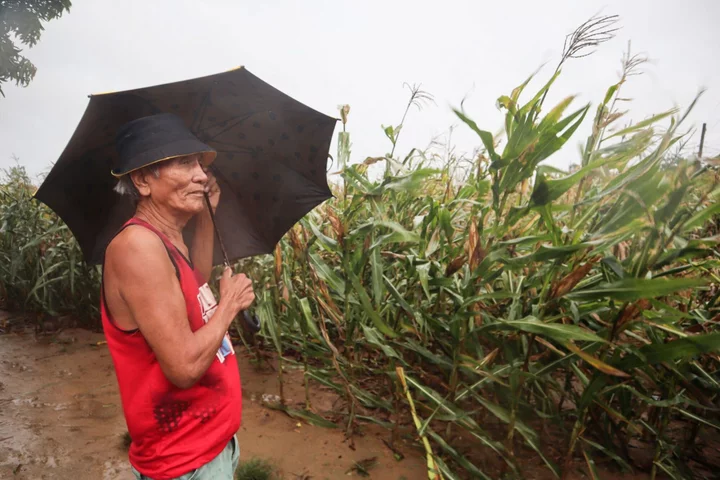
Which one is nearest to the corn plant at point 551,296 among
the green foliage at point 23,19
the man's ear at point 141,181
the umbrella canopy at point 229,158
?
the umbrella canopy at point 229,158

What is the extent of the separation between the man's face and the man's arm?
0.17 metres

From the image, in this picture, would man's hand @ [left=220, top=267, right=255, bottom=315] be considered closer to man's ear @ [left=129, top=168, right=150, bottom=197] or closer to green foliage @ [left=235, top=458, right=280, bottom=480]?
man's ear @ [left=129, top=168, right=150, bottom=197]

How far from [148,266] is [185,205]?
0.82ft

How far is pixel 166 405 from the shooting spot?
1.10 meters

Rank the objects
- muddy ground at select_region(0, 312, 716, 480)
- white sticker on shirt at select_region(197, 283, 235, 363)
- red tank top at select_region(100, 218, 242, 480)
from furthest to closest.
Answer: muddy ground at select_region(0, 312, 716, 480) < white sticker on shirt at select_region(197, 283, 235, 363) < red tank top at select_region(100, 218, 242, 480)

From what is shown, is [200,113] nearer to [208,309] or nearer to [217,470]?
[208,309]

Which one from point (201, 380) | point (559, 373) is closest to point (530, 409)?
point (559, 373)

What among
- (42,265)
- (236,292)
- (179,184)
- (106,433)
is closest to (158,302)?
(236,292)

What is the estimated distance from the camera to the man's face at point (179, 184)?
1142 mm

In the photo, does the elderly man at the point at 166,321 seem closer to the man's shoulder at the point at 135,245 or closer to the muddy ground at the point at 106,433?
the man's shoulder at the point at 135,245

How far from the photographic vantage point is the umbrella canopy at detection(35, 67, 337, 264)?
1.26 metres

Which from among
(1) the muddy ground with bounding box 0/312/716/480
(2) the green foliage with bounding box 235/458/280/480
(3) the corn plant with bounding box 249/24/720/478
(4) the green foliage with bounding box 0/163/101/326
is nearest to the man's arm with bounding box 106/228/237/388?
(3) the corn plant with bounding box 249/24/720/478

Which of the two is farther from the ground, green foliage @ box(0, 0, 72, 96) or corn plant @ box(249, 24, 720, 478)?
green foliage @ box(0, 0, 72, 96)

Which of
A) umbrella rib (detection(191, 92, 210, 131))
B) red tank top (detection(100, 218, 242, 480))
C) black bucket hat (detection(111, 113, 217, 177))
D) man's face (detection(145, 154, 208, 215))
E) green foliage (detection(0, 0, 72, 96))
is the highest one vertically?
green foliage (detection(0, 0, 72, 96))
